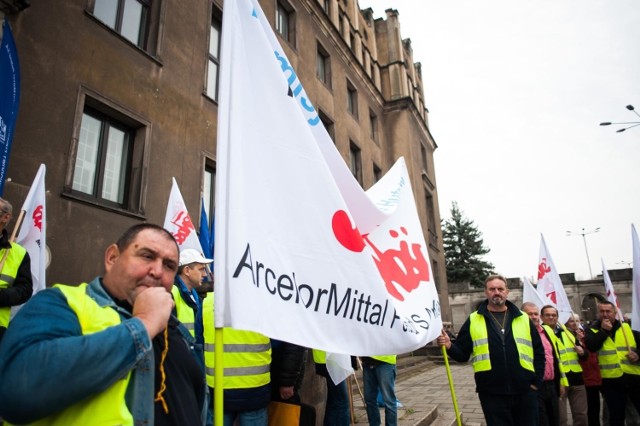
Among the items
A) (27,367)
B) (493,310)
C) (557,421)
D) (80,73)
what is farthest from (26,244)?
(557,421)

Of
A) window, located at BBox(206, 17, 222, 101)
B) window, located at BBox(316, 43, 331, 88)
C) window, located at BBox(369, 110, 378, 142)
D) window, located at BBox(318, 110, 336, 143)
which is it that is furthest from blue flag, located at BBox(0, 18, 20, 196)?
window, located at BBox(369, 110, 378, 142)

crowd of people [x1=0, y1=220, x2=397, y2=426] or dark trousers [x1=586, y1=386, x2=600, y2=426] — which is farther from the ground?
crowd of people [x1=0, y1=220, x2=397, y2=426]

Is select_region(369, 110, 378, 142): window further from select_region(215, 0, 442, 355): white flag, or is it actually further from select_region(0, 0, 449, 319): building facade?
select_region(215, 0, 442, 355): white flag

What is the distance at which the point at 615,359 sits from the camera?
5918 mm

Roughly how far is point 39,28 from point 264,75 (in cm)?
623

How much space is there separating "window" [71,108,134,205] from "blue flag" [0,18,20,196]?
2.91 metres

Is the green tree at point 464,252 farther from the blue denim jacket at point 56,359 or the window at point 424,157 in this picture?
the blue denim jacket at point 56,359

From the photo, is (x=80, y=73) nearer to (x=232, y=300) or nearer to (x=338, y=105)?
(x=232, y=300)

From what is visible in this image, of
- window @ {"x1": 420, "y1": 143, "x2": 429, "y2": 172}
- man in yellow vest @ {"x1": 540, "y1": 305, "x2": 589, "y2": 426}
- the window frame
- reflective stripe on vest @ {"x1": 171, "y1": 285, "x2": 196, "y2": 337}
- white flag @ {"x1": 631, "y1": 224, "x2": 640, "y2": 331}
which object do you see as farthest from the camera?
window @ {"x1": 420, "y1": 143, "x2": 429, "y2": 172}

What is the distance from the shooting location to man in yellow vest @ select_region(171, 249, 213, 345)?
11.7 ft

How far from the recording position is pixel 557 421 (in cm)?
567

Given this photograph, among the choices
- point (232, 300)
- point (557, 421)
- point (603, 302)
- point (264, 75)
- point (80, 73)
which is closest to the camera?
point (232, 300)

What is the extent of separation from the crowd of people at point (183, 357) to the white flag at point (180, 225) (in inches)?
60.9

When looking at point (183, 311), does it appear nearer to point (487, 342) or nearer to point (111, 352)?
point (111, 352)
